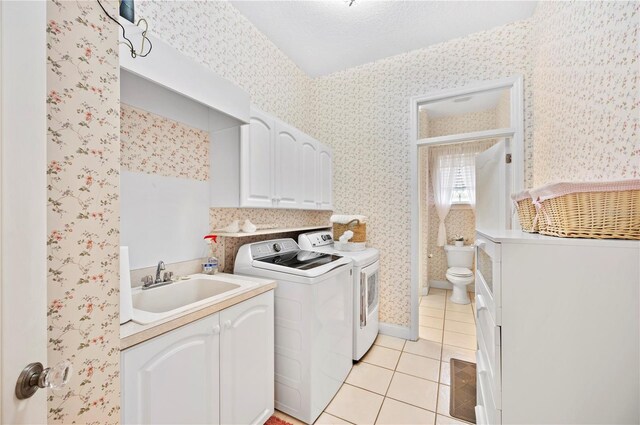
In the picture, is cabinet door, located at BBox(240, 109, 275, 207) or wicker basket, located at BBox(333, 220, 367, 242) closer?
cabinet door, located at BBox(240, 109, 275, 207)

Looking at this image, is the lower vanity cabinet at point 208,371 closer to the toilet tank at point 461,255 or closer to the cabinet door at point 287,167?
the cabinet door at point 287,167

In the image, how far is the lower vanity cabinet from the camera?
0.96m

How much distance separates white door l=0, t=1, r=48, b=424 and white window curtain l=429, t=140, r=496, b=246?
4386mm

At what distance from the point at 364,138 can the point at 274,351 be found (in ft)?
7.65

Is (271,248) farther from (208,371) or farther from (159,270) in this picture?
(208,371)

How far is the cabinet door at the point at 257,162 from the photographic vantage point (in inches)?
70.9

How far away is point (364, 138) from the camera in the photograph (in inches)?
117

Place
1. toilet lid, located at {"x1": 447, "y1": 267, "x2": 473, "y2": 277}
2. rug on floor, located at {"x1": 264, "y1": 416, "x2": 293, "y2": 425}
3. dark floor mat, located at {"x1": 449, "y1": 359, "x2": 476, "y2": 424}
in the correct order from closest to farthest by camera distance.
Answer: rug on floor, located at {"x1": 264, "y1": 416, "x2": 293, "y2": 425}, dark floor mat, located at {"x1": 449, "y1": 359, "x2": 476, "y2": 424}, toilet lid, located at {"x1": 447, "y1": 267, "x2": 473, "y2": 277}

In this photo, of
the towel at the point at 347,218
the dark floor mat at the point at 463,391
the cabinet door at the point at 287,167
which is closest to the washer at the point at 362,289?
the towel at the point at 347,218

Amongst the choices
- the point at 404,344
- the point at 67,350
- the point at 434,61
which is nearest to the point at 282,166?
the point at 67,350

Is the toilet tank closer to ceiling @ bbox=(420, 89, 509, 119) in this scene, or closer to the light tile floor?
the light tile floor

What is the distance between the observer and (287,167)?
7.45 ft

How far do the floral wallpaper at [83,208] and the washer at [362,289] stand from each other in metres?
1.71

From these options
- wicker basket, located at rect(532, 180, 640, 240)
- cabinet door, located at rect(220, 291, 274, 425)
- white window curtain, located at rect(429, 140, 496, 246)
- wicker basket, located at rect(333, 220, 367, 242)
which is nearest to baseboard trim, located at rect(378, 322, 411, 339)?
wicker basket, located at rect(333, 220, 367, 242)
